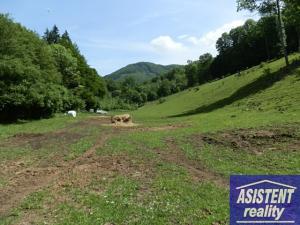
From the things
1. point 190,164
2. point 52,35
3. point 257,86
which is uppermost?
point 52,35

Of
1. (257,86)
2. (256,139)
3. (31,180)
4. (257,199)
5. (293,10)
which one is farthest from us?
(257,86)

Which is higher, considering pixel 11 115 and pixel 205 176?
pixel 11 115

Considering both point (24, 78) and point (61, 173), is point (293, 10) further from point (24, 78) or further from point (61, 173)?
point (61, 173)

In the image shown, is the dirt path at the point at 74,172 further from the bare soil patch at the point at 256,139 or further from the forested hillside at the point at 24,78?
the forested hillside at the point at 24,78

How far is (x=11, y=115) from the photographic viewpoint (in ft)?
162

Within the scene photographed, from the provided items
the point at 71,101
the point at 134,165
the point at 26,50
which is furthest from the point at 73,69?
the point at 134,165

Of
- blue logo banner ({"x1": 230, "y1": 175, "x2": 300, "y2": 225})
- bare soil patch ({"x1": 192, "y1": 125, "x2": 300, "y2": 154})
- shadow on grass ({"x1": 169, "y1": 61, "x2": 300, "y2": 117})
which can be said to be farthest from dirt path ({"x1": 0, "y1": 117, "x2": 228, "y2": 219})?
shadow on grass ({"x1": 169, "y1": 61, "x2": 300, "y2": 117})

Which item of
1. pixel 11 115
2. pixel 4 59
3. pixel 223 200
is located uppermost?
pixel 4 59

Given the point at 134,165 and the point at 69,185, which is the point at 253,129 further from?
the point at 69,185

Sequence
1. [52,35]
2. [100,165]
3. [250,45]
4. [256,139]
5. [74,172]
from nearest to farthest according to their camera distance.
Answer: [74,172]
[100,165]
[256,139]
[250,45]
[52,35]

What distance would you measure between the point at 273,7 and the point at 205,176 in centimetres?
4378

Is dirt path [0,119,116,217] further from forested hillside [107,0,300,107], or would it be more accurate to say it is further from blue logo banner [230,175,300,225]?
forested hillside [107,0,300,107]

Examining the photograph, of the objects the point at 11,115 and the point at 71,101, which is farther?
the point at 71,101

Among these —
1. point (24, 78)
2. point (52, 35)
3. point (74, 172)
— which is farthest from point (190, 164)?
point (52, 35)
